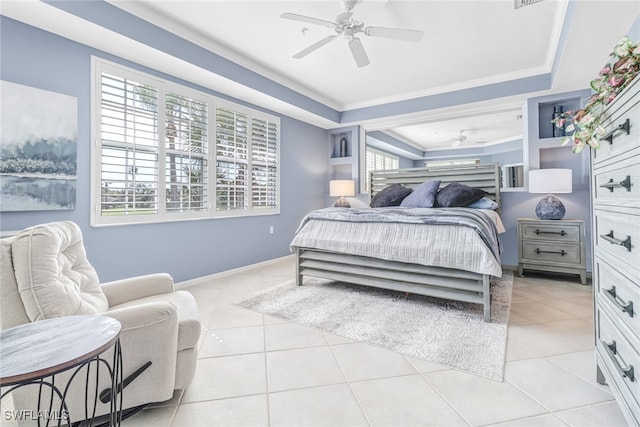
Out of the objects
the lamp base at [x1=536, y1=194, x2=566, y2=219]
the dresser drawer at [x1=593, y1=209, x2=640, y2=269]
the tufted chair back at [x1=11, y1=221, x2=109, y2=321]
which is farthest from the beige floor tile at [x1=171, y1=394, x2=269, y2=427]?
the lamp base at [x1=536, y1=194, x2=566, y2=219]

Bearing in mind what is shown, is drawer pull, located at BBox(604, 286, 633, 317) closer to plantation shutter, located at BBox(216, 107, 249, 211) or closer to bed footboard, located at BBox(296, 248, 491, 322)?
bed footboard, located at BBox(296, 248, 491, 322)

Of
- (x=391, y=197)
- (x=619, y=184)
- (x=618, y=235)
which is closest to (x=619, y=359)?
(x=618, y=235)

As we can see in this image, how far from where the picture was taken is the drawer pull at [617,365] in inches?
45.3

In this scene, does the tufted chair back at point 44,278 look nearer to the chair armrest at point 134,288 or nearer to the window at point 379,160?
the chair armrest at point 134,288

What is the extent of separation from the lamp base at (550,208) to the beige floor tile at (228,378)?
368cm

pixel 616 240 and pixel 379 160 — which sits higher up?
pixel 379 160

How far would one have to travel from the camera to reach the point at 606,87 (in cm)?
134

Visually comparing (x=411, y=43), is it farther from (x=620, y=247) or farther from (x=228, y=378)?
(x=228, y=378)

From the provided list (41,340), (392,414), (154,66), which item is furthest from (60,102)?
(392,414)

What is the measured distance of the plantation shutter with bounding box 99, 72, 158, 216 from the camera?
279 centimetres

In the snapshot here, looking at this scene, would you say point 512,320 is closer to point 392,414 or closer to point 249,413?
point 392,414

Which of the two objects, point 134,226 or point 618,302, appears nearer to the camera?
point 618,302

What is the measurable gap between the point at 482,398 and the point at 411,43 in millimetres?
3219

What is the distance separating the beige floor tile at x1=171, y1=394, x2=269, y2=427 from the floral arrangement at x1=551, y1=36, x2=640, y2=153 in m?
1.89
